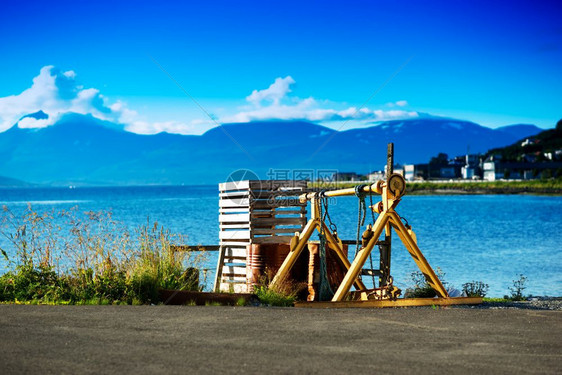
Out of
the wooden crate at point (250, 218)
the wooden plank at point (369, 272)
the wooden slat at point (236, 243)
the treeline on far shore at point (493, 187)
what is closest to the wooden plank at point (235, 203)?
the wooden crate at point (250, 218)

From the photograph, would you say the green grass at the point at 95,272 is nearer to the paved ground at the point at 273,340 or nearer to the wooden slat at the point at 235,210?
the paved ground at the point at 273,340

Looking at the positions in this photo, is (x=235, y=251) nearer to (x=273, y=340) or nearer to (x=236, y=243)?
(x=236, y=243)

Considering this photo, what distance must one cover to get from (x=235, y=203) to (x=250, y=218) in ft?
1.90

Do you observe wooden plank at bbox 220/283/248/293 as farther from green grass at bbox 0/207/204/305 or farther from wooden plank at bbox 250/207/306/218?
green grass at bbox 0/207/204/305

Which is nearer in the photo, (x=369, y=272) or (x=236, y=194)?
(x=369, y=272)

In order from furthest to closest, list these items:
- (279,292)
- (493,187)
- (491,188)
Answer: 1. (493,187)
2. (491,188)
3. (279,292)

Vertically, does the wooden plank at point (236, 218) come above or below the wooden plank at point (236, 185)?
below

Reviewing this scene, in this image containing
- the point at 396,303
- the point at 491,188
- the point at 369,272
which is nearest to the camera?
the point at 396,303

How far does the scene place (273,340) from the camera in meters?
7.67

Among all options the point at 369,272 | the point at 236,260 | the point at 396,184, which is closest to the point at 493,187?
the point at 236,260

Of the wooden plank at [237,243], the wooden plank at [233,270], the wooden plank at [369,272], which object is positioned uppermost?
the wooden plank at [237,243]

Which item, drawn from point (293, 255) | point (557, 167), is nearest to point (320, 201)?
point (293, 255)

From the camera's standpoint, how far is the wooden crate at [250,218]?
13492 millimetres

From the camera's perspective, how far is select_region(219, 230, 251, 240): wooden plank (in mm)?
13664
